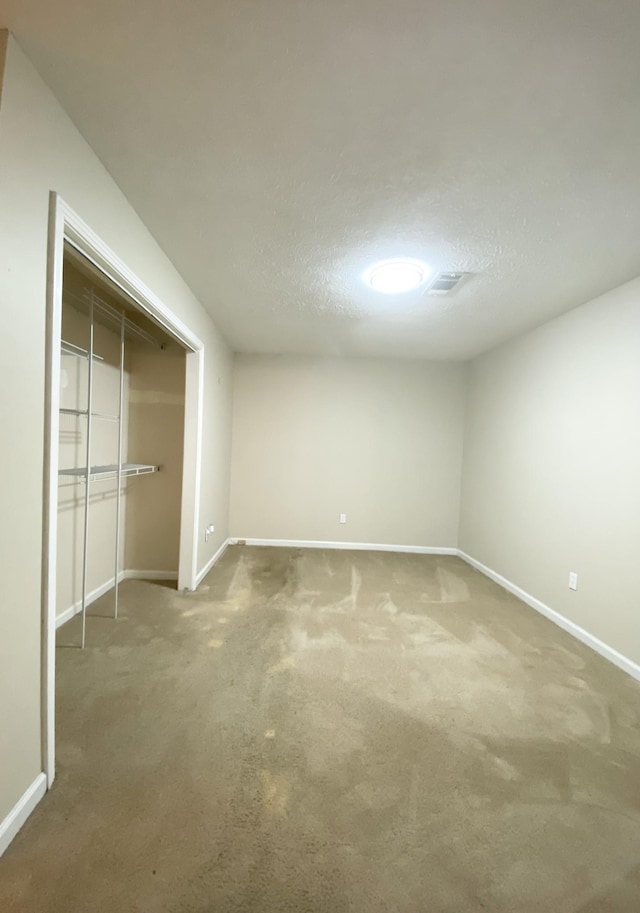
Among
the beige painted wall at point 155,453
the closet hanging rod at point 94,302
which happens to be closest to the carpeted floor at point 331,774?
the beige painted wall at point 155,453

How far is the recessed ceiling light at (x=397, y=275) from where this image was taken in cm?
222

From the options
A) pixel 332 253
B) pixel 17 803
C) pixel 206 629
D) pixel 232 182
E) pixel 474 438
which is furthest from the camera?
pixel 474 438

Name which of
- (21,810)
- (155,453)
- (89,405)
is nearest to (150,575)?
(155,453)

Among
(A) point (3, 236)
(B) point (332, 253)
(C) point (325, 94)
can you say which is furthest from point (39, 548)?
(B) point (332, 253)

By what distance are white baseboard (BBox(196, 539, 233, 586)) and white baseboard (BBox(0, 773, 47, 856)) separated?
1.96 meters

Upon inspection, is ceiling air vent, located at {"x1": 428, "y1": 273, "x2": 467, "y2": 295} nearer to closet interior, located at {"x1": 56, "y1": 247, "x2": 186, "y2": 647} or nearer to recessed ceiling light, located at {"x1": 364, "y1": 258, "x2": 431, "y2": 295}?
recessed ceiling light, located at {"x1": 364, "y1": 258, "x2": 431, "y2": 295}

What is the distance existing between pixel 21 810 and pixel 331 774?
104cm

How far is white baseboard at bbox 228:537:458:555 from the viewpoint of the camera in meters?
4.64

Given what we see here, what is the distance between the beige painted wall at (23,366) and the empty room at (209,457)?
0.03 feet

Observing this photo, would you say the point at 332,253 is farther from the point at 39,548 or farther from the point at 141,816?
the point at 141,816

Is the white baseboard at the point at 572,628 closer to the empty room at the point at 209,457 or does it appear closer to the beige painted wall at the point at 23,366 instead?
the empty room at the point at 209,457

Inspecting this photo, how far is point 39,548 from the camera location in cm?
121

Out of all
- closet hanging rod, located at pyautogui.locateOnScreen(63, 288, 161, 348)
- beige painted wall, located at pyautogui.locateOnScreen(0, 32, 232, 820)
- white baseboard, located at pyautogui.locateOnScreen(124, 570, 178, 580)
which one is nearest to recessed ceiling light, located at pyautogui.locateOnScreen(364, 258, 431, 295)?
beige painted wall, located at pyautogui.locateOnScreen(0, 32, 232, 820)

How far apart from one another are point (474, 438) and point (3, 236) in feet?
14.2
